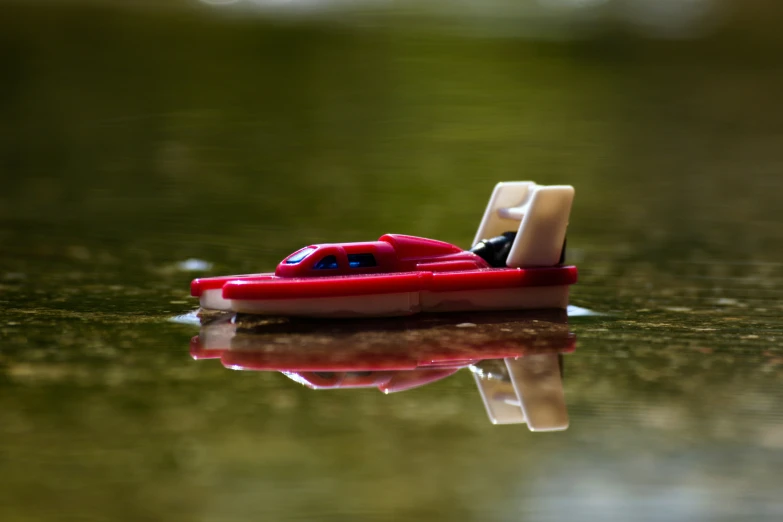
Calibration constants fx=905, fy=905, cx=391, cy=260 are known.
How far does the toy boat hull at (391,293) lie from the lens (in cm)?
209

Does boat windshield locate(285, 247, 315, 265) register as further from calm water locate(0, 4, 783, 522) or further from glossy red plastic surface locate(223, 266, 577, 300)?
calm water locate(0, 4, 783, 522)

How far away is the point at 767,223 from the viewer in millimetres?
3725

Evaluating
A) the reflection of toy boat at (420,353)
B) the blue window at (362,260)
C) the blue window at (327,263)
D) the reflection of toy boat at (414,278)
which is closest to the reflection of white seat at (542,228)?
the reflection of toy boat at (414,278)

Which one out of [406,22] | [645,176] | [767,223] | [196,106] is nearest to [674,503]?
[767,223]

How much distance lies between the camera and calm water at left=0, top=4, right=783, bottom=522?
1.31m

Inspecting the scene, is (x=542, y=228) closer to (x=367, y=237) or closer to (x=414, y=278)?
(x=414, y=278)

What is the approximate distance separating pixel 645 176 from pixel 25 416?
3.37 metres

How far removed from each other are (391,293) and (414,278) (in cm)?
7

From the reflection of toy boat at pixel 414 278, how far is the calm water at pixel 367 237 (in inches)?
2.9

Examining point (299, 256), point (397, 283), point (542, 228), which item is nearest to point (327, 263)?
point (299, 256)

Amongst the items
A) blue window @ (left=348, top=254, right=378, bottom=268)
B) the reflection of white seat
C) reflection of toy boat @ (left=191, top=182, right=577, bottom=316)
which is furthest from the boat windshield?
the reflection of white seat

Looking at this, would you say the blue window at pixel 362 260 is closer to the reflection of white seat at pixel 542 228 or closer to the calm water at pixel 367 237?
the calm water at pixel 367 237

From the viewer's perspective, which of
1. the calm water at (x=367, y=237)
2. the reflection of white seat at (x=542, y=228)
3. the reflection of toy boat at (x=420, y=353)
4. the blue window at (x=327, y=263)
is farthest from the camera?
the reflection of white seat at (x=542, y=228)

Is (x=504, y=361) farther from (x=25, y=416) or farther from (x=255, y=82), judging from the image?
(x=255, y=82)
